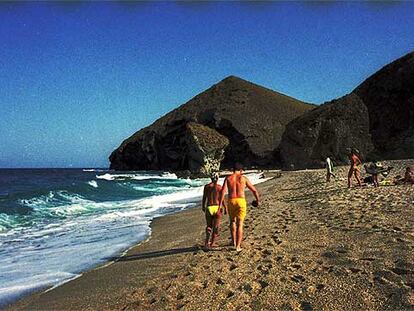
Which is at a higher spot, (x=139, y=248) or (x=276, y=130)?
(x=276, y=130)

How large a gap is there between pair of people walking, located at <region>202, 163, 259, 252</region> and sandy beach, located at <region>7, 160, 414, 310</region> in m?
0.32

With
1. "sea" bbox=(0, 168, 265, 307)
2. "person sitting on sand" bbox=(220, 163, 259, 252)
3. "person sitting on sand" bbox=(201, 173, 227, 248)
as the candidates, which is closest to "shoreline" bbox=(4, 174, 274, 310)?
"sea" bbox=(0, 168, 265, 307)

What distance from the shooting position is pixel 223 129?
309 ft

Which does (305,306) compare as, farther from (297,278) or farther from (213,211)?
(213,211)

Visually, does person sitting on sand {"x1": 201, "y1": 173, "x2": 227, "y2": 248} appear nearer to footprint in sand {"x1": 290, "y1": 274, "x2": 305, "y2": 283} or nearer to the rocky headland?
footprint in sand {"x1": 290, "y1": 274, "x2": 305, "y2": 283}

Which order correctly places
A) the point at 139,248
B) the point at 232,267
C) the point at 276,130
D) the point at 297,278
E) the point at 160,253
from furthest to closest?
1. the point at 276,130
2. the point at 139,248
3. the point at 160,253
4. the point at 232,267
5. the point at 297,278

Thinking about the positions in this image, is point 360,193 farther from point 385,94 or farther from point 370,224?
point 385,94

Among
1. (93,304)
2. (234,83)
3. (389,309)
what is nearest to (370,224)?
(389,309)

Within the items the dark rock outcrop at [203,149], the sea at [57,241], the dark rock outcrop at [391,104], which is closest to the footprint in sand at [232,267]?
the sea at [57,241]

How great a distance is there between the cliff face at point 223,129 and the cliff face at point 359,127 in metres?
26.4

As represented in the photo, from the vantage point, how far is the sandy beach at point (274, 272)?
4465 millimetres

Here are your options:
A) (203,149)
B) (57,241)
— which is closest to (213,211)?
(57,241)

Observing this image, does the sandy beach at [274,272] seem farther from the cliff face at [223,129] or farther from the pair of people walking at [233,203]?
the cliff face at [223,129]

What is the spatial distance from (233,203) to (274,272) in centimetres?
207
